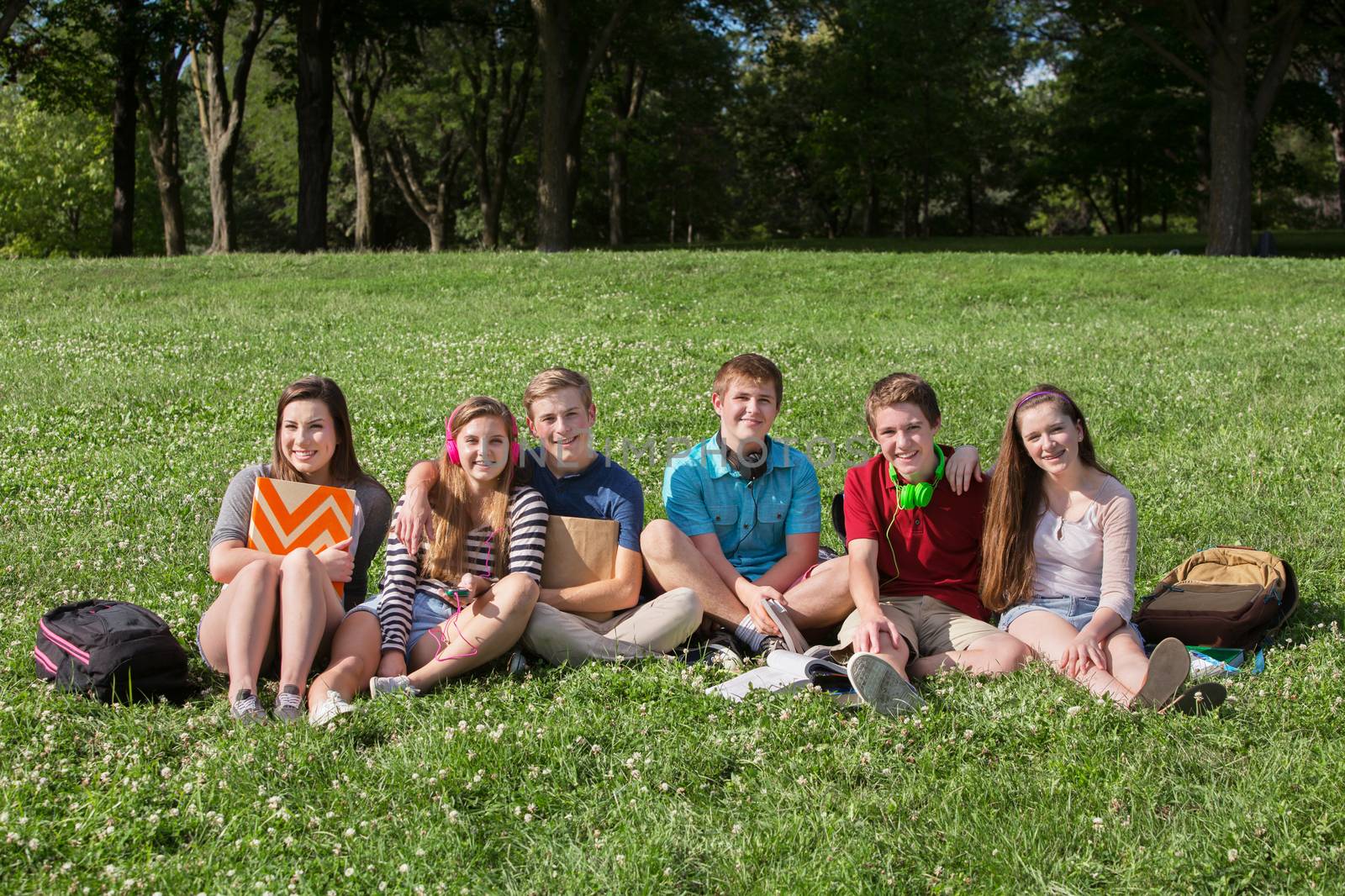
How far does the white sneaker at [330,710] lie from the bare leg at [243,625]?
1.03 ft

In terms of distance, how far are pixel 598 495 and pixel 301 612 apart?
1.49 meters

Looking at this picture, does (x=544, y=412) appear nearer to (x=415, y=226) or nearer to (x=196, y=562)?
(x=196, y=562)

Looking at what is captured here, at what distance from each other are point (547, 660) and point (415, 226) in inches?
2060

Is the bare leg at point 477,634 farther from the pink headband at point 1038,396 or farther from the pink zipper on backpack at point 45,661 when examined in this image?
the pink headband at point 1038,396

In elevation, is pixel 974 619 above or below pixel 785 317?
below

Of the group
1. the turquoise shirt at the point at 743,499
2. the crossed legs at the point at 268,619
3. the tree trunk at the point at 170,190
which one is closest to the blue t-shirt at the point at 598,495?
the turquoise shirt at the point at 743,499

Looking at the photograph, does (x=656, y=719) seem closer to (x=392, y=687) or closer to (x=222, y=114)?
(x=392, y=687)

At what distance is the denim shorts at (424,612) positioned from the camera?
5.18 metres

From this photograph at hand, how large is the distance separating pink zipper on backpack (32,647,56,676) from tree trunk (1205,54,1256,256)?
1045 inches

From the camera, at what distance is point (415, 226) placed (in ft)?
180

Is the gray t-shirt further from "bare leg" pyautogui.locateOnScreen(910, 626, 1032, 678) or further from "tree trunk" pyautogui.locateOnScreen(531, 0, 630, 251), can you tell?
"tree trunk" pyautogui.locateOnScreen(531, 0, 630, 251)

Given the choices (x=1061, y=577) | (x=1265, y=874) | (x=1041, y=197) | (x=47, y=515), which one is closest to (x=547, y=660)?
(x=1061, y=577)

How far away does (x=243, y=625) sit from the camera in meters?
4.71

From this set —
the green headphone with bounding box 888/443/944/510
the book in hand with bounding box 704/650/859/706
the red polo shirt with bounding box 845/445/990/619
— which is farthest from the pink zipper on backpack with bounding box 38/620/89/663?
the green headphone with bounding box 888/443/944/510
